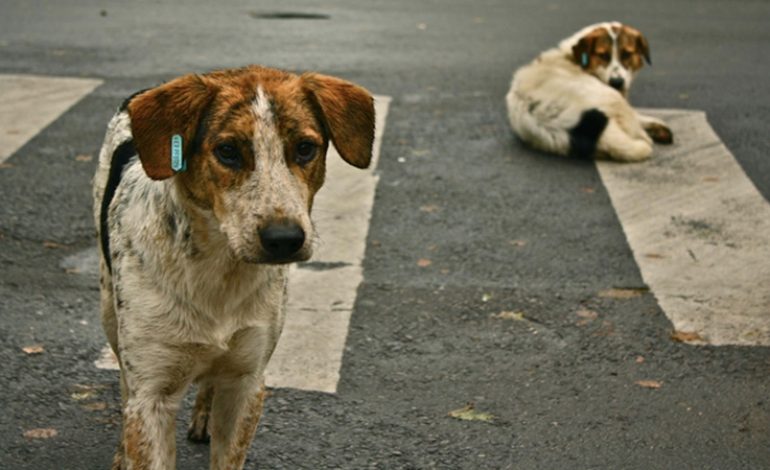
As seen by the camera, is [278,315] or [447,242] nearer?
[278,315]

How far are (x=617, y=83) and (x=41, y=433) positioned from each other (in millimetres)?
6285

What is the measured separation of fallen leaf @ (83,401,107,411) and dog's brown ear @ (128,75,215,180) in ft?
6.09

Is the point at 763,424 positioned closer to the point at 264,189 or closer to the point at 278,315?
the point at 278,315

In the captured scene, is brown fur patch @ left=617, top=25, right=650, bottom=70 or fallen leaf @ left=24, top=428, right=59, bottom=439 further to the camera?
brown fur patch @ left=617, top=25, right=650, bottom=70

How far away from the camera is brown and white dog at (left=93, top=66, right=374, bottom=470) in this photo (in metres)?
4.30

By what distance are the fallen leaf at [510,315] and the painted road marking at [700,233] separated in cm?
76

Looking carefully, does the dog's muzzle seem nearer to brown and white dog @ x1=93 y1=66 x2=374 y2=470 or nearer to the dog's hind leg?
the dog's hind leg

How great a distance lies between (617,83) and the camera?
35.2 feet

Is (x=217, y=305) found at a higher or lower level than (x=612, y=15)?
higher

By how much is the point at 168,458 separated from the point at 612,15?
12.4 metres

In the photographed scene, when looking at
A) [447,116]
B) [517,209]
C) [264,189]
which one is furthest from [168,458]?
[447,116]

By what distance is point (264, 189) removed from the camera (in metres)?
4.25

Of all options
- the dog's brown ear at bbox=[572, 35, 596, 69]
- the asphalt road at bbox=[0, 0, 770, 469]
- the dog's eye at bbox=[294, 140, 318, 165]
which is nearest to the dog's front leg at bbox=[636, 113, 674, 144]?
the asphalt road at bbox=[0, 0, 770, 469]

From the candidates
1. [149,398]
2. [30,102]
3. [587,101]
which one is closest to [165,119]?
[149,398]
